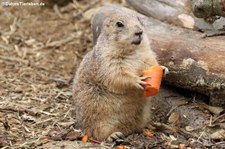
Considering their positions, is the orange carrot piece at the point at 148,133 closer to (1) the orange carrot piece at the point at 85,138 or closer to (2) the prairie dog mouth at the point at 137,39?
(1) the orange carrot piece at the point at 85,138

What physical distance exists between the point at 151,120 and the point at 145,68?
74 cm

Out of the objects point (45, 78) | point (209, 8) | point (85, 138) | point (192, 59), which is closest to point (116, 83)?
point (85, 138)

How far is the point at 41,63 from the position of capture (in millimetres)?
7797

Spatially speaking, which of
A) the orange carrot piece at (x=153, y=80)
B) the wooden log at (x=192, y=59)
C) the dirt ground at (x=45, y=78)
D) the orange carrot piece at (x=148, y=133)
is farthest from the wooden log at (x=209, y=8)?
the orange carrot piece at (x=148, y=133)

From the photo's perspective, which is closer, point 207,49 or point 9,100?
point 207,49

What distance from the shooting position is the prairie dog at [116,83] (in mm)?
5309

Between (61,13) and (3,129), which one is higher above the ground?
(61,13)

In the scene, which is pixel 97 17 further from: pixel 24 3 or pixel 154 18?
pixel 24 3

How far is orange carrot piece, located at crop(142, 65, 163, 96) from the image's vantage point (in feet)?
17.1

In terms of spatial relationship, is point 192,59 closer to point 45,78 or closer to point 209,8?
point 209,8

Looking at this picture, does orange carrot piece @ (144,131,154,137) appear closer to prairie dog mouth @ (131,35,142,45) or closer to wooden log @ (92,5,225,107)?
wooden log @ (92,5,225,107)

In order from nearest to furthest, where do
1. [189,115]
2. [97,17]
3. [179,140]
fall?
[179,140] → [189,115] → [97,17]

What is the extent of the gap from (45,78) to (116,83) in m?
2.19

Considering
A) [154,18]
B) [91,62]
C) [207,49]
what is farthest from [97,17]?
[207,49]
